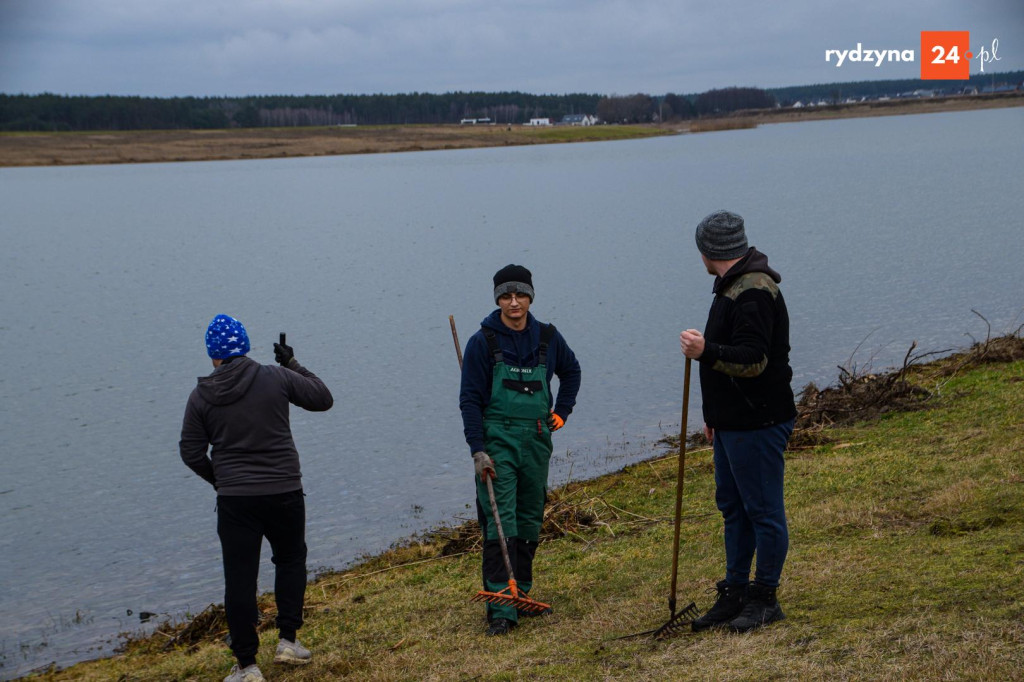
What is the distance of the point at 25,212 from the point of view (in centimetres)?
5016

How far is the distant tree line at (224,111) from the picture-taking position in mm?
152125

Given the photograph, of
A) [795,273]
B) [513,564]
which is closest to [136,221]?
[795,273]

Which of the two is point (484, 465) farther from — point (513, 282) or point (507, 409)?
point (513, 282)

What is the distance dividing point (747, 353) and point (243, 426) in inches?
107

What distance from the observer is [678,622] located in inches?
235

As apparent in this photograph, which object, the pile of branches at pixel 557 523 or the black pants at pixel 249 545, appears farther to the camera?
the pile of branches at pixel 557 523

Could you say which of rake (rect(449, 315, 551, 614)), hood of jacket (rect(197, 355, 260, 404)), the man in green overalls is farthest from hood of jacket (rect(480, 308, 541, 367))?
hood of jacket (rect(197, 355, 260, 404))

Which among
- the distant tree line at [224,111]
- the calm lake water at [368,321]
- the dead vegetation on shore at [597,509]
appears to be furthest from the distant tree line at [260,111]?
the dead vegetation on shore at [597,509]

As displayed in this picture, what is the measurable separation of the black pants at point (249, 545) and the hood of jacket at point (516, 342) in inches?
59.2

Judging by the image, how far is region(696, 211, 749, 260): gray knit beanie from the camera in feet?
17.8

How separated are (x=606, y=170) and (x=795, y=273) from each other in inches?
1786

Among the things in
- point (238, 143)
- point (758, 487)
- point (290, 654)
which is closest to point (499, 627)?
point (290, 654)

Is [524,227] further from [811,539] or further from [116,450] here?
[811,539]

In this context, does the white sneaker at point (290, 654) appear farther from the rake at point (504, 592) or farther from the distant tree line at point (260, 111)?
the distant tree line at point (260, 111)
